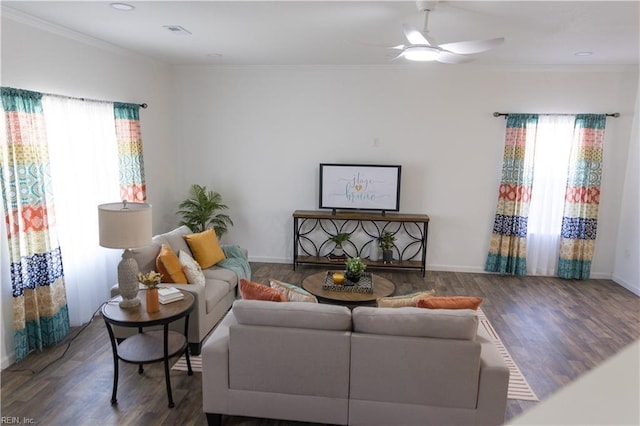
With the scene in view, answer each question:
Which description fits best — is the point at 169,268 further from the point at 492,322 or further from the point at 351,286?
the point at 492,322

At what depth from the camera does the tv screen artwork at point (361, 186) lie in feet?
18.8

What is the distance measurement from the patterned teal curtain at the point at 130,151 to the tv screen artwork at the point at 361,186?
7.78 feet

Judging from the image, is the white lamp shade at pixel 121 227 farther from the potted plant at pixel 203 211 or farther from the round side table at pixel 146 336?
the potted plant at pixel 203 211

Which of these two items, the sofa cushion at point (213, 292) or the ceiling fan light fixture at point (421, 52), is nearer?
the ceiling fan light fixture at point (421, 52)

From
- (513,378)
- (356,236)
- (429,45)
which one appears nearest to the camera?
(429,45)

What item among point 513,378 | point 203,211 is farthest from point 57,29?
point 513,378

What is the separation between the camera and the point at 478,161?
572 cm

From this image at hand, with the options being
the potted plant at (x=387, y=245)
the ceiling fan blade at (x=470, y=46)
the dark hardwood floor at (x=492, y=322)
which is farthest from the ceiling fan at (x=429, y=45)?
the potted plant at (x=387, y=245)

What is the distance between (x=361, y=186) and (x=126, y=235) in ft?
11.5

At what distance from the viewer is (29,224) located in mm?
3354

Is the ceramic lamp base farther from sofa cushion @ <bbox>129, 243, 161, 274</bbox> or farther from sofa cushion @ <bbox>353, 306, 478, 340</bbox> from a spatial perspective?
sofa cushion @ <bbox>353, 306, 478, 340</bbox>

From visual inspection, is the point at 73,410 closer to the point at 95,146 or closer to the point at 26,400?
the point at 26,400

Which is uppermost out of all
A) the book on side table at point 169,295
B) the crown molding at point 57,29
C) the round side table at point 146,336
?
the crown molding at point 57,29

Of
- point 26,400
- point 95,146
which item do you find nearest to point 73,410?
point 26,400
